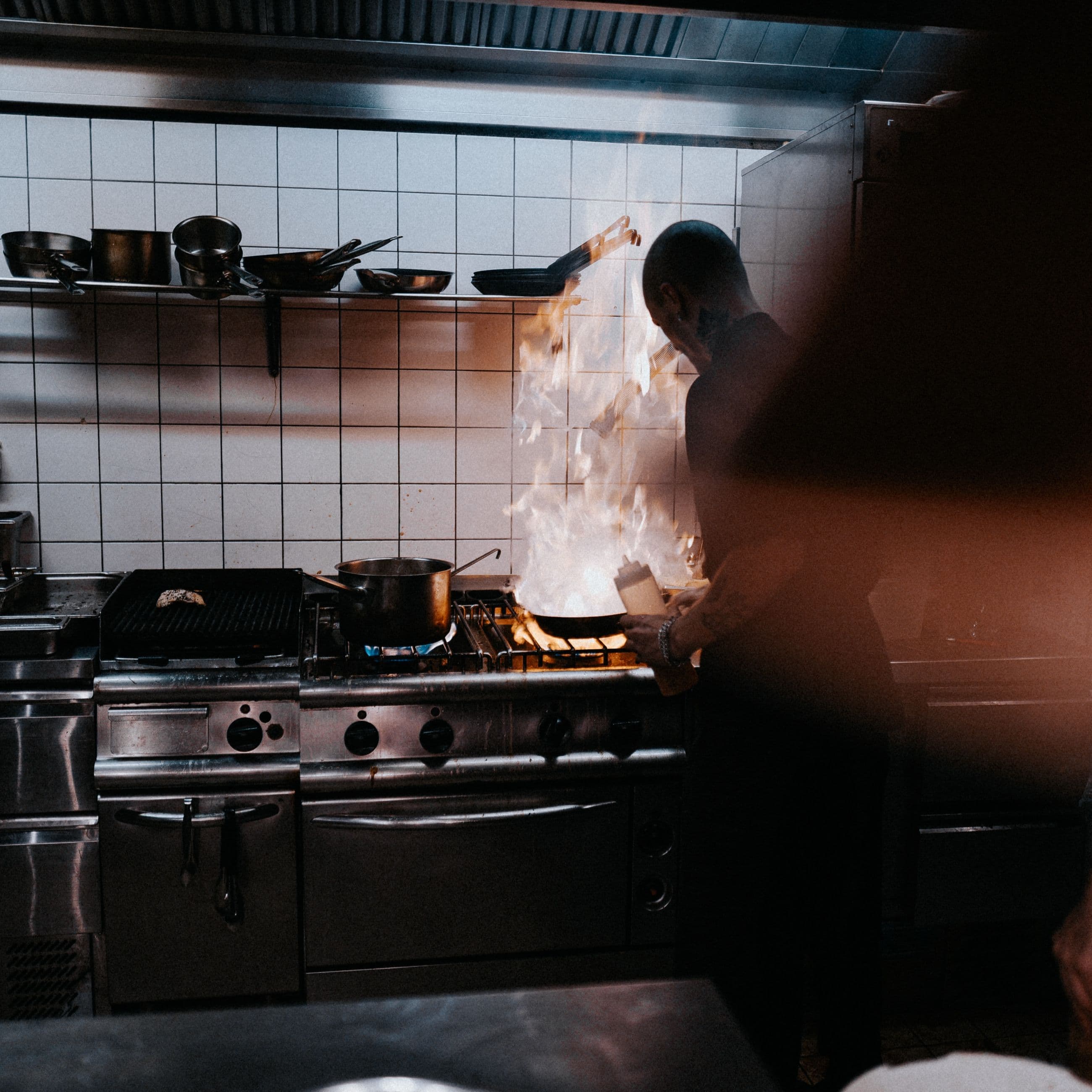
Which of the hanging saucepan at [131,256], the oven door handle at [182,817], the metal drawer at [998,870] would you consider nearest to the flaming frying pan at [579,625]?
the oven door handle at [182,817]

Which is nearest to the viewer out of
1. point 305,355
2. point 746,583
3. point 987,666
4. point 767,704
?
point 746,583

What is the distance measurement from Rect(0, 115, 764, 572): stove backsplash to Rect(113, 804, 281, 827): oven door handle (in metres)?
0.83

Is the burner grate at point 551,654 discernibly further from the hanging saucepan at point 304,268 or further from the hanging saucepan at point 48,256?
the hanging saucepan at point 48,256

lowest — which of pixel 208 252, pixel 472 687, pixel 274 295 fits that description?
pixel 472 687

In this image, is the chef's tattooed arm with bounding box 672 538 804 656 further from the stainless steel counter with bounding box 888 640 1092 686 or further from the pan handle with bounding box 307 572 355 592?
the pan handle with bounding box 307 572 355 592

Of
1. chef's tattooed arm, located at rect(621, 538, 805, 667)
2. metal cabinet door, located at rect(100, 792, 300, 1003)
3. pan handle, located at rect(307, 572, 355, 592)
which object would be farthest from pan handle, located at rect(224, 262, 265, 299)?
chef's tattooed arm, located at rect(621, 538, 805, 667)

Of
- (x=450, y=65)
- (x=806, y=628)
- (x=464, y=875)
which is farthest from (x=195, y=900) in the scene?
(x=450, y=65)

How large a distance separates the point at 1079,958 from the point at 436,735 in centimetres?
139

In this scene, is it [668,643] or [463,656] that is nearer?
[668,643]

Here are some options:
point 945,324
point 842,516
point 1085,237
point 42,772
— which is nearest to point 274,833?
point 42,772

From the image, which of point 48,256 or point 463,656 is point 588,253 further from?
point 48,256

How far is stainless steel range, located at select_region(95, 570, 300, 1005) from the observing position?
178 cm

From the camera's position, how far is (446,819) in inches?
71.5

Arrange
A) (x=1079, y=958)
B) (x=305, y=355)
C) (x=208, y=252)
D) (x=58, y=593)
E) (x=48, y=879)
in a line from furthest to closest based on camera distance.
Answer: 1. (x=305, y=355)
2. (x=58, y=593)
3. (x=208, y=252)
4. (x=48, y=879)
5. (x=1079, y=958)
